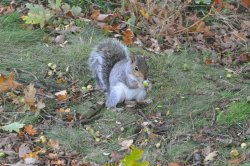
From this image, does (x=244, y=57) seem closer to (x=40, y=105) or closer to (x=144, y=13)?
(x=144, y=13)

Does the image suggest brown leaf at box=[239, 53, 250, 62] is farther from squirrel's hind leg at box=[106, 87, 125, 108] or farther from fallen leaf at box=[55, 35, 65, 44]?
fallen leaf at box=[55, 35, 65, 44]

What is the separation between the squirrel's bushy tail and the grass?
0.13m

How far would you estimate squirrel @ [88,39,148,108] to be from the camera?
3.49m

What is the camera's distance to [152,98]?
3807 mm

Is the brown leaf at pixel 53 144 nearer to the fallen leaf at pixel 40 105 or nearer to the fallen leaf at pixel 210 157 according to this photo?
the fallen leaf at pixel 40 105

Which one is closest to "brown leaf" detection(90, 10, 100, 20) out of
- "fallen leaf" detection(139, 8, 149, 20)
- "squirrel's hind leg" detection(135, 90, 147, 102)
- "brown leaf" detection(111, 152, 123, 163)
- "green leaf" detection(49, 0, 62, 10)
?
"green leaf" detection(49, 0, 62, 10)

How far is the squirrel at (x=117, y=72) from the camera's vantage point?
11.5ft

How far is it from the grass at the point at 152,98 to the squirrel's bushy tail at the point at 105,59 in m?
0.13

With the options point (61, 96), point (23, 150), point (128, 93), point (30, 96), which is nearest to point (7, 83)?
point (30, 96)

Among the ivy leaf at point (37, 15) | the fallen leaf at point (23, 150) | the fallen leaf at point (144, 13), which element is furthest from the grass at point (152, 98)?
the fallen leaf at point (144, 13)

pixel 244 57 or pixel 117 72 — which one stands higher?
pixel 117 72

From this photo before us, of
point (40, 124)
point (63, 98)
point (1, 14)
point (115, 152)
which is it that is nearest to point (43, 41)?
point (1, 14)

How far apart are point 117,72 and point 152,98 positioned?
1.10ft

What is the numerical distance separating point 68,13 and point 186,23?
1161 millimetres
